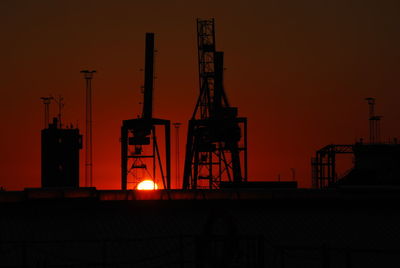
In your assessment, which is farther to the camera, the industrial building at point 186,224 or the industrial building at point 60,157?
the industrial building at point 60,157

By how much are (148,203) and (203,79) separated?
7071 cm

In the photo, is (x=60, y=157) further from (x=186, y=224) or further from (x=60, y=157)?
(x=186, y=224)

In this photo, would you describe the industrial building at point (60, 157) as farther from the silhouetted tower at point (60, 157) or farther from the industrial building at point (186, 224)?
the industrial building at point (186, 224)

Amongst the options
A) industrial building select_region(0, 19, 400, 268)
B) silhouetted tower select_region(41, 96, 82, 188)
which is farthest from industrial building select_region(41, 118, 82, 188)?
industrial building select_region(0, 19, 400, 268)

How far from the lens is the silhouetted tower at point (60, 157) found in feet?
304

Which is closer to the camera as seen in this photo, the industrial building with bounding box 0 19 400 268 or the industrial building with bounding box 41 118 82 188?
the industrial building with bounding box 0 19 400 268

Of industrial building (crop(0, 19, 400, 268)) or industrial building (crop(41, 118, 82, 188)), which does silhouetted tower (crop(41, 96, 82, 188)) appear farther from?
industrial building (crop(0, 19, 400, 268))

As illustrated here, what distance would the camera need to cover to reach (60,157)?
93.6m

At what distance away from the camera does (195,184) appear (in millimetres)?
109062

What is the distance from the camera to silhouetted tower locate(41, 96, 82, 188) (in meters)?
92.6

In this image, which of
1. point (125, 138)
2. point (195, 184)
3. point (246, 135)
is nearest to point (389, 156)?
point (246, 135)

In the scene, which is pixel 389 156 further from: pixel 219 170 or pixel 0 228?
pixel 0 228

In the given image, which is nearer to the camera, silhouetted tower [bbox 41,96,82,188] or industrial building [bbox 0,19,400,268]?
industrial building [bbox 0,19,400,268]

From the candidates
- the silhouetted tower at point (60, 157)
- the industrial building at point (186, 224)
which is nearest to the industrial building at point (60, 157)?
the silhouetted tower at point (60, 157)
